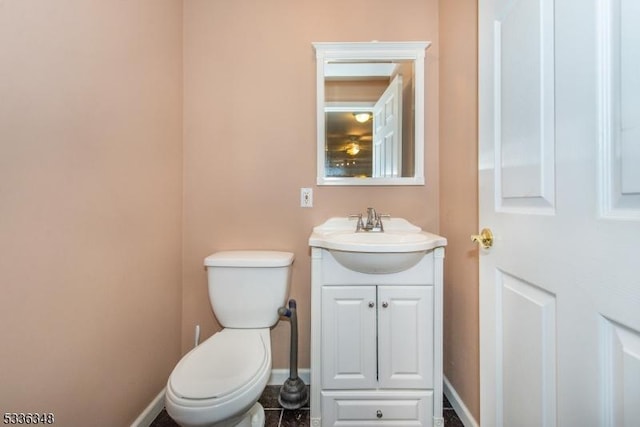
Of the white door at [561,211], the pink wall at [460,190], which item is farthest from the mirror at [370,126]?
the white door at [561,211]

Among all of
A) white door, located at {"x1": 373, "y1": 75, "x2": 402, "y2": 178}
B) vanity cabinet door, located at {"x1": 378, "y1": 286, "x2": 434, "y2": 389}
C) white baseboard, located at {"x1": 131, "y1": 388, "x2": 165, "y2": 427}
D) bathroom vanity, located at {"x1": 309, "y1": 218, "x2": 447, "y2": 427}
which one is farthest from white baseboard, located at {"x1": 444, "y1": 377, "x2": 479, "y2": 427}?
white baseboard, located at {"x1": 131, "y1": 388, "x2": 165, "y2": 427}

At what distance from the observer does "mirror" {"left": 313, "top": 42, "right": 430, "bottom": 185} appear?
1660mm

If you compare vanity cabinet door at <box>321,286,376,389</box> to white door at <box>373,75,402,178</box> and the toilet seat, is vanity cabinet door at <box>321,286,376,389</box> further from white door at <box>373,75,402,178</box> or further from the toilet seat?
white door at <box>373,75,402,178</box>

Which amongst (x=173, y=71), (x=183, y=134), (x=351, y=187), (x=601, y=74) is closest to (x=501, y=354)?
(x=601, y=74)

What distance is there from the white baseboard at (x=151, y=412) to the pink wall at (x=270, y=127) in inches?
24.0

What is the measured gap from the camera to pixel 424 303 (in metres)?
1.27

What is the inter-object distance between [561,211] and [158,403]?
1830mm

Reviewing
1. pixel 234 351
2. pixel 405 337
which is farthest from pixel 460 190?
pixel 234 351

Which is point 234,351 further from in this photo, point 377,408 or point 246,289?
point 377,408

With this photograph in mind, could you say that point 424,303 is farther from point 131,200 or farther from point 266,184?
point 131,200

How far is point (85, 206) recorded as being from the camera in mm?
1014

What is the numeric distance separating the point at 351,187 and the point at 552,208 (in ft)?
3.70

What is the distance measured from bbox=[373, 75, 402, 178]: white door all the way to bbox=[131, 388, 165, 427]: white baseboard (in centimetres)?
164

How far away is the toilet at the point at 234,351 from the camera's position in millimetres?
985
